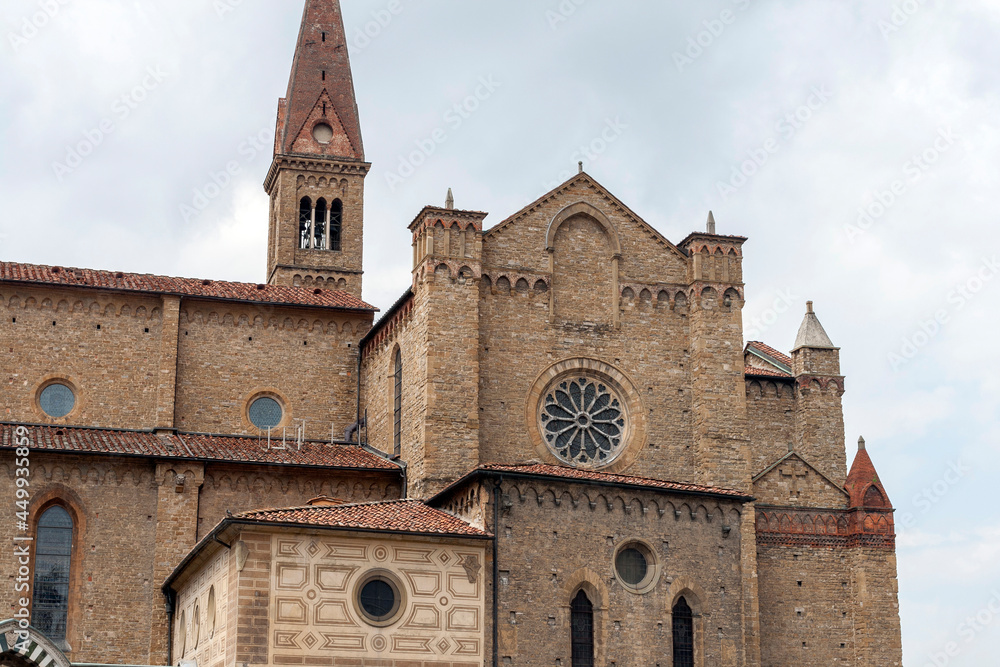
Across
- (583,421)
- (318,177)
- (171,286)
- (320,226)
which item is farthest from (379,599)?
(318,177)

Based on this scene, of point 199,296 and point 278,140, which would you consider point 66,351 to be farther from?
point 278,140

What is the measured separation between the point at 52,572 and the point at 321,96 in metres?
24.2

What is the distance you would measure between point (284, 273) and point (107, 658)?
19.7 metres

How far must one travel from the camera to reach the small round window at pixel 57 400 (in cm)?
3048

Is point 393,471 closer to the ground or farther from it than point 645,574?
farther from it

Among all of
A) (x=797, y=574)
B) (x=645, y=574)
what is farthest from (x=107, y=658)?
(x=797, y=574)

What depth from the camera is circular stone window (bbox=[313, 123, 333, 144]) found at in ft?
153

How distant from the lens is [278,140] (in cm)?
4834

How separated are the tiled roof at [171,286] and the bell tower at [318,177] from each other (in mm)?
10969

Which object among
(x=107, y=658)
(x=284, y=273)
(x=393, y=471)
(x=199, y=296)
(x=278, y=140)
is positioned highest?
(x=278, y=140)

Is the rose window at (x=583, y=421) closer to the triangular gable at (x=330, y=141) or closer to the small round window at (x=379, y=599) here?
the small round window at (x=379, y=599)

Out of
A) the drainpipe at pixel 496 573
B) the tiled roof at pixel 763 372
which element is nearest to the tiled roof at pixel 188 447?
the drainpipe at pixel 496 573

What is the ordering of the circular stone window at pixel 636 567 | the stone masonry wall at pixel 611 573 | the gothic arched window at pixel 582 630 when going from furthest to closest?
the circular stone window at pixel 636 567 → the gothic arched window at pixel 582 630 → the stone masonry wall at pixel 611 573

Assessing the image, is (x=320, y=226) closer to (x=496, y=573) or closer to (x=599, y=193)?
(x=599, y=193)
